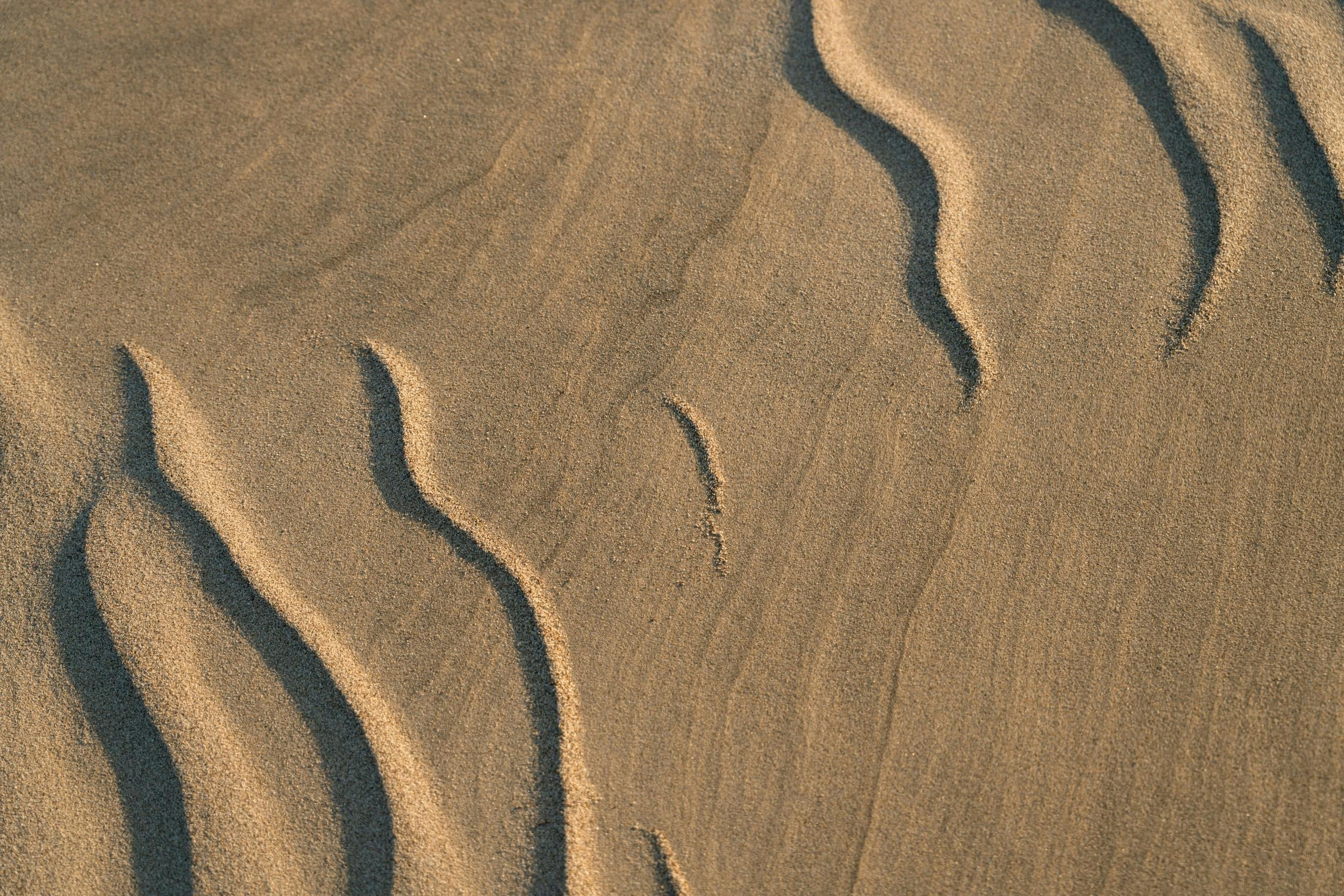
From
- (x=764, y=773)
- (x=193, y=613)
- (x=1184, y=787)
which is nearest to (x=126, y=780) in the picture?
(x=193, y=613)

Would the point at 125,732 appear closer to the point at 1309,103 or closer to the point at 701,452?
the point at 701,452

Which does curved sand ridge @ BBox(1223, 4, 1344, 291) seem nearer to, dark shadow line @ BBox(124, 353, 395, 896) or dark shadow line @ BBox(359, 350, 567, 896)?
dark shadow line @ BBox(359, 350, 567, 896)

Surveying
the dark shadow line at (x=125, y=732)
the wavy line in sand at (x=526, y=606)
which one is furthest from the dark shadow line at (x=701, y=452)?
the dark shadow line at (x=125, y=732)

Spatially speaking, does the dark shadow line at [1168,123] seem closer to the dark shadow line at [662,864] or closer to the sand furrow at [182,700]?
the dark shadow line at [662,864]

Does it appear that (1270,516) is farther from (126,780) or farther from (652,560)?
(126,780)

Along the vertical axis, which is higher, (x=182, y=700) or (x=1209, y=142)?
(x=1209, y=142)

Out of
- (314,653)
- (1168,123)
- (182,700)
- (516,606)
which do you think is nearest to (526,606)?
(516,606)

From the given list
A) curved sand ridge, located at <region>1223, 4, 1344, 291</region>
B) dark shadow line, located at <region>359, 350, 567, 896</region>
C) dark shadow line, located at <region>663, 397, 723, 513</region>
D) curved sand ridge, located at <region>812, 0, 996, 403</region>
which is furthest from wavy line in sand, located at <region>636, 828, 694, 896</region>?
curved sand ridge, located at <region>1223, 4, 1344, 291</region>
